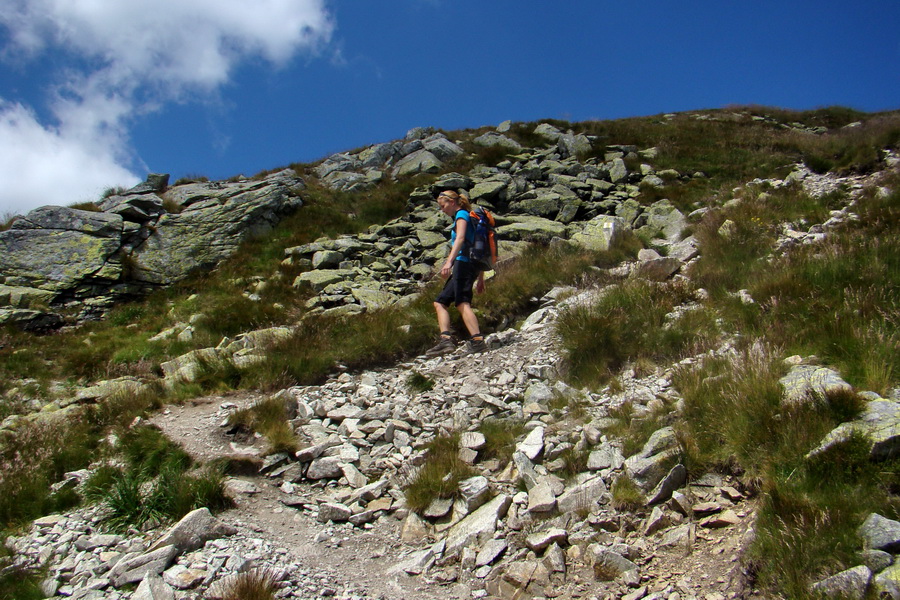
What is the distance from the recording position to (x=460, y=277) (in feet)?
26.9

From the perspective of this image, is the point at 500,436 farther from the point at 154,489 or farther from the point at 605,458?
the point at 154,489

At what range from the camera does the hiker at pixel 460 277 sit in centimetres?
811

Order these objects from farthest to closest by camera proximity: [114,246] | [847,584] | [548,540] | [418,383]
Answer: [114,246] < [418,383] < [548,540] < [847,584]

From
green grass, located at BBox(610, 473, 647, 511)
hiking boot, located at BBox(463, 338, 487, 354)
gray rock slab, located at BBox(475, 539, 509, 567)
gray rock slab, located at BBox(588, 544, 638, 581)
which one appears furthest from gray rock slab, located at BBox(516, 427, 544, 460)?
hiking boot, located at BBox(463, 338, 487, 354)

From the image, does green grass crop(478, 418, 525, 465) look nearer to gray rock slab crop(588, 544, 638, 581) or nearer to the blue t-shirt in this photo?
gray rock slab crop(588, 544, 638, 581)

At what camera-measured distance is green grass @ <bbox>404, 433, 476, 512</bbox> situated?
186 inches

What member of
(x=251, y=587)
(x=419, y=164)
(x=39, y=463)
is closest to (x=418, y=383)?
(x=251, y=587)

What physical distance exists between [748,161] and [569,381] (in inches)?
627

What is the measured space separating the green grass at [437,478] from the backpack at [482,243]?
3585 mm

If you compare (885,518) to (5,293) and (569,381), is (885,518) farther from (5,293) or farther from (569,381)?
(5,293)

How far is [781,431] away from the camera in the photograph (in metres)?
3.75

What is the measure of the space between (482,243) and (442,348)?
1784 millimetres

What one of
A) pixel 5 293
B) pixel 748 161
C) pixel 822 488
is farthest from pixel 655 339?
pixel 748 161

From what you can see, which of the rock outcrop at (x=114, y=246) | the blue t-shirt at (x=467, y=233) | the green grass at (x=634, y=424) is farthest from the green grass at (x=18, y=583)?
the rock outcrop at (x=114, y=246)
